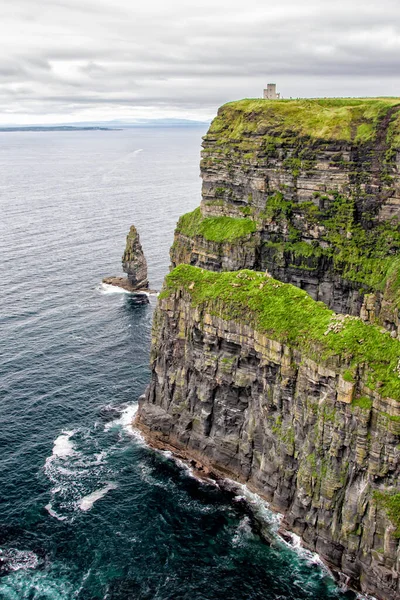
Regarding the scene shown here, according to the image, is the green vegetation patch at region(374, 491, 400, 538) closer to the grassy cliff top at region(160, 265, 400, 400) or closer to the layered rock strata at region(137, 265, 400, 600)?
the layered rock strata at region(137, 265, 400, 600)

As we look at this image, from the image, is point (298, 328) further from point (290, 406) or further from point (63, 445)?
point (63, 445)

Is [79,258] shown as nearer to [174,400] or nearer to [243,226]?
[243,226]

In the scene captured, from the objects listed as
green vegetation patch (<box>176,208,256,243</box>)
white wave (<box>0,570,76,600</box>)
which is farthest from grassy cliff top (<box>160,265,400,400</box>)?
white wave (<box>0,570,76,600</box>)

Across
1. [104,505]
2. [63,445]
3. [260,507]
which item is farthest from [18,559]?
[260,507]

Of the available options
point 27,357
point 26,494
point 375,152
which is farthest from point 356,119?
point 26,494

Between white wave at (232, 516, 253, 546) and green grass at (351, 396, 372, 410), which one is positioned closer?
green grass at (351, 396, 372, 410)

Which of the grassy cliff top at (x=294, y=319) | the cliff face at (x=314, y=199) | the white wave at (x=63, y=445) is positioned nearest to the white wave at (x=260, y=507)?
the grassy cliff top at (x=294, y=319)
